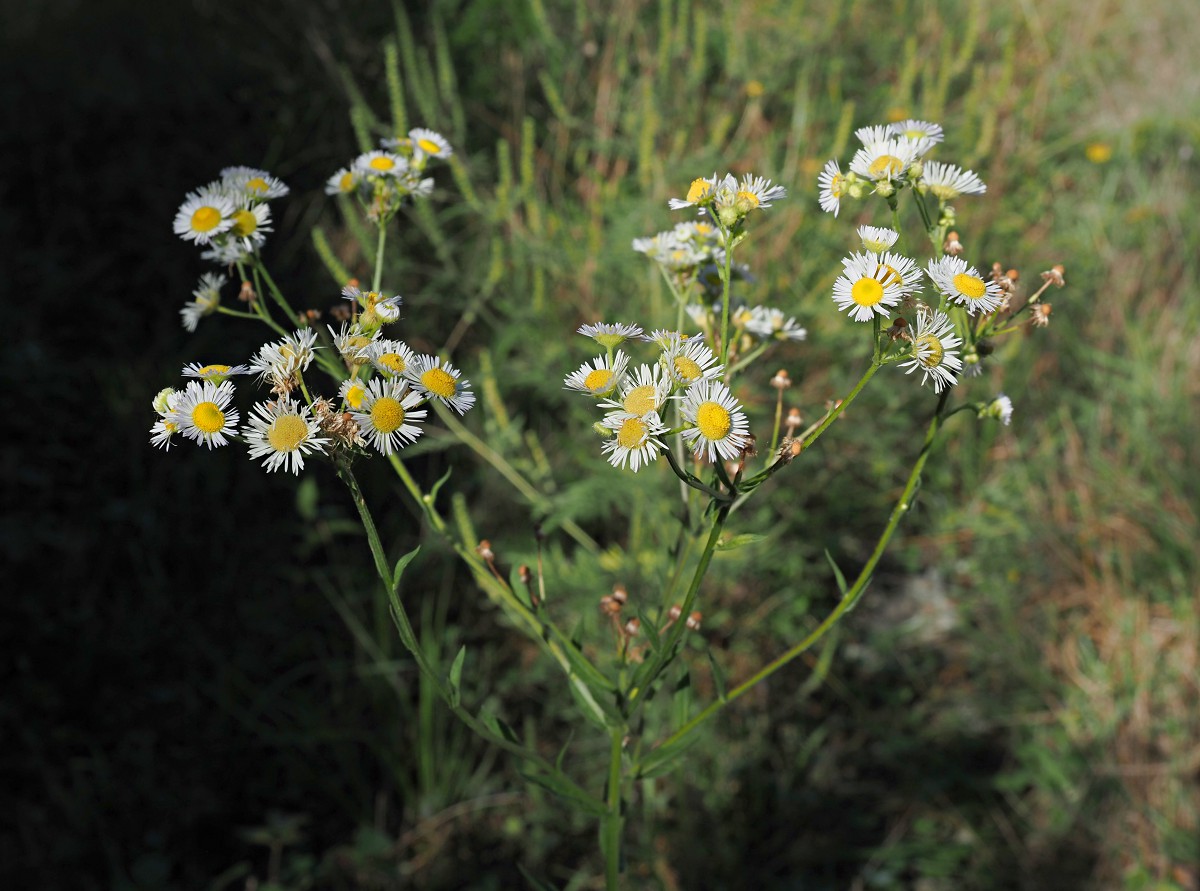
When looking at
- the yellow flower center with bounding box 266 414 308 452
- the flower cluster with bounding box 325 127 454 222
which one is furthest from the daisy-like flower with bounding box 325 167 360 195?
the yellow flower center with bounding box 266 414 308 452

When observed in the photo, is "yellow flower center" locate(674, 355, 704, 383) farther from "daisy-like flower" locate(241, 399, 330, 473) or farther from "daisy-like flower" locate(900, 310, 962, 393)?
"daisy-like flower" locate(241, 399, 330, 473)

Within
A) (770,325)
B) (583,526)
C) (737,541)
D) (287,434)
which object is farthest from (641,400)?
(583,526)

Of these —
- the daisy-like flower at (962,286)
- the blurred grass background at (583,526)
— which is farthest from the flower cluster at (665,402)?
the blurred grass background at (583,526)

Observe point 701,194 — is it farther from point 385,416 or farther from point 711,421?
point 385,416

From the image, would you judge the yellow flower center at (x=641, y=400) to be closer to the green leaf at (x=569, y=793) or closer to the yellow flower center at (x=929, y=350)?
the yellow flower center at (x=929, y=350)

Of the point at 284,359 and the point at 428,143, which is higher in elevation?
the point at 428,143

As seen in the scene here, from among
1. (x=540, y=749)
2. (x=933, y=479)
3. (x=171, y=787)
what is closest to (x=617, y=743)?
(x=540, y=749)
